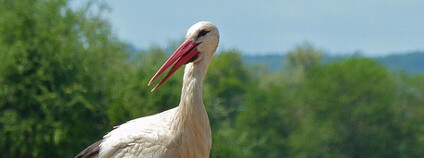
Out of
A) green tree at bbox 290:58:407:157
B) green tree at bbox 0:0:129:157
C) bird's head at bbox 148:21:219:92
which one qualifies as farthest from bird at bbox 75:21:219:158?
green tree at bbox 290:58:407:157

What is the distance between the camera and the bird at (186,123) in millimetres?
7094

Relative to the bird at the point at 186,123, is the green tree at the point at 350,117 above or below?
below

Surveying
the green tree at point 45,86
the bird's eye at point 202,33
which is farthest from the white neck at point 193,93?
the green tree at point 45,86

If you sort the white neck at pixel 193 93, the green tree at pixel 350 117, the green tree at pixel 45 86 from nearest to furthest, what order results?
1. the white neck at pixel 193 93
2. the green tree at pixel 45 86
3. the green tree at pixel 350 117

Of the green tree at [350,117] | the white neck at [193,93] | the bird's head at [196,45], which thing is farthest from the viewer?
the green tree at [350,117]

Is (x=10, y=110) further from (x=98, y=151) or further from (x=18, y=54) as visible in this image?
(x=98, y=151)

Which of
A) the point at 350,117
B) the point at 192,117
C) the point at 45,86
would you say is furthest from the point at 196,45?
the point at 350,117

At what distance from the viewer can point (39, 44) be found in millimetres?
25094

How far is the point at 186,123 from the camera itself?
721 cm

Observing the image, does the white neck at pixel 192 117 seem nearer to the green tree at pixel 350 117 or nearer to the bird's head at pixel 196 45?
the bird's head at pixel 196 45

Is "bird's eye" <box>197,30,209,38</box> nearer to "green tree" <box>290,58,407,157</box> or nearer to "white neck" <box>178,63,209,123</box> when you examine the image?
"white neck" <box>178,63,209,123</box>

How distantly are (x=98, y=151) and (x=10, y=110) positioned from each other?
16838mm

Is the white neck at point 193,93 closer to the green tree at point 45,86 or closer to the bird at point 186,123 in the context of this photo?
the bird at point 186,123

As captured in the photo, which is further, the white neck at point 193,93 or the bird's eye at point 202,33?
the white neck at point 193,93
